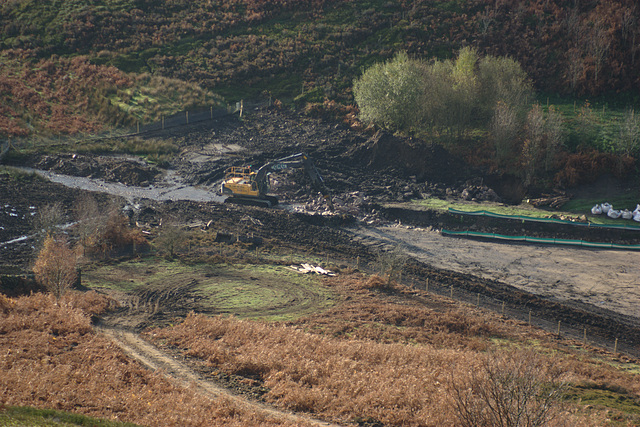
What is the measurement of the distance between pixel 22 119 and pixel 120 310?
39.8 m

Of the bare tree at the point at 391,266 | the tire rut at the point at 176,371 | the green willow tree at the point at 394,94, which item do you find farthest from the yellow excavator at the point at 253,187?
the tire rut at the point at 176,371

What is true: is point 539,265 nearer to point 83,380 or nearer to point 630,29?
point 83,380

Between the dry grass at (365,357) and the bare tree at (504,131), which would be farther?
the bare tree at (504,131)

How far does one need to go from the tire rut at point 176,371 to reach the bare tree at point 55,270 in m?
3.13

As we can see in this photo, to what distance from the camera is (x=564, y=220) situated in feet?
124

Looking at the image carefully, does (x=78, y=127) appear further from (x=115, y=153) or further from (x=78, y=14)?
(x=78, y=14)

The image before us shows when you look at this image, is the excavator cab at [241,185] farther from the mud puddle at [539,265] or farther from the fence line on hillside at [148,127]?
the fence line on hillside at [148,127]

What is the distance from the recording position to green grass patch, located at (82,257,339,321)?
25.7 m

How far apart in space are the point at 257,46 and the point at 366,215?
134ft

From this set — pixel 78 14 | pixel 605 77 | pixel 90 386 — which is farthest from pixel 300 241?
pixel 78 14

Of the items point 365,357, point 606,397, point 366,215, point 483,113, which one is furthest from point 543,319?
point 483,113

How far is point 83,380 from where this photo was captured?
15961 millimetres

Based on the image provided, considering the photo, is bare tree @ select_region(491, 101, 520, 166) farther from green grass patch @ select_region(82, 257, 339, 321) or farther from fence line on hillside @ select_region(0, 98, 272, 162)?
fence line on hillside @ select_region(0, 98, 272, 162)

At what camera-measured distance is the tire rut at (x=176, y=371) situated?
16184mm
